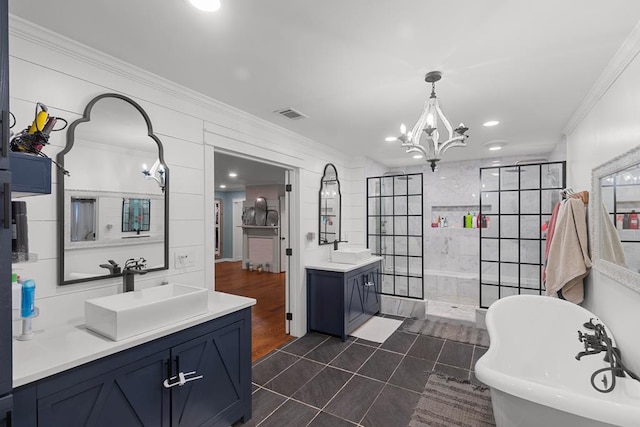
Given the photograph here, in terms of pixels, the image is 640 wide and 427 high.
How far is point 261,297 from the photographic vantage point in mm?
5383

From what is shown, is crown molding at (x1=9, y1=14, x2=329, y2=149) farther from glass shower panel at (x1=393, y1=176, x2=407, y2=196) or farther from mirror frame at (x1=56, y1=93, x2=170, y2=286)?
glass shower panel at (x1=393, y1=176, x2=407, y2=196)

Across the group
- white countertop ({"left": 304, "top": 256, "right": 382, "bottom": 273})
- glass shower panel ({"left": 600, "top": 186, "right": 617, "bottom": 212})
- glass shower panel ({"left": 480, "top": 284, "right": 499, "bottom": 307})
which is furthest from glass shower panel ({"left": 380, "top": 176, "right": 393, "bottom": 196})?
glass shower panel ({"left": 600, "top": 186, "right": 617, "bottom": 212})

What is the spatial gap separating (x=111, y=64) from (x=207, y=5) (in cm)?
91

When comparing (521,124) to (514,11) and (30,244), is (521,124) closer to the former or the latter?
(514,11)

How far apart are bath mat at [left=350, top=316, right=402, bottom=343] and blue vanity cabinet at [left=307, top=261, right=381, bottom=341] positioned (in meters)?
0.08

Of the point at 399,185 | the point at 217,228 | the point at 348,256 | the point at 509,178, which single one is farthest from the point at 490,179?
the point at 217,228

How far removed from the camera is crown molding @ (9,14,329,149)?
1.55 m

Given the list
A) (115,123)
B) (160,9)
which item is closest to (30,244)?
(115,123)

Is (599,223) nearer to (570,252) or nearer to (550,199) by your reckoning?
(570,252)

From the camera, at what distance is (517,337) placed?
236cm

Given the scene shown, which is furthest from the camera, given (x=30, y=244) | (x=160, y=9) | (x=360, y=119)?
(x=360, y=119)

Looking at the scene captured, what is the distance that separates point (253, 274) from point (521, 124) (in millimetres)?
6187

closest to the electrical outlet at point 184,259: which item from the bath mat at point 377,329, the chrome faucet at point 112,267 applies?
the chrome faucet at point 112,267

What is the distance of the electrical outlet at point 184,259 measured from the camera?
2273mm
